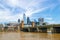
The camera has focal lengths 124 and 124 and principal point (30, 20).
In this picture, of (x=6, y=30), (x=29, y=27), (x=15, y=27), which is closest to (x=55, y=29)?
(x=29, y=27)

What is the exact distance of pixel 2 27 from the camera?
18.5 meters

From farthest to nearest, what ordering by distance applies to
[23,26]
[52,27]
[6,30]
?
[23,26], [6,30], [52,27]

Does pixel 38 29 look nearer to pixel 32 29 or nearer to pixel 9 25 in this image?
pixel 32 29

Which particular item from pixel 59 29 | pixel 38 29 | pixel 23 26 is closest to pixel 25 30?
pixel 23 26

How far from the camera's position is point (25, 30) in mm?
20719

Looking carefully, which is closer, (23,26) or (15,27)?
(15,27)

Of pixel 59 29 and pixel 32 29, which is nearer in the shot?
pixel 59 29

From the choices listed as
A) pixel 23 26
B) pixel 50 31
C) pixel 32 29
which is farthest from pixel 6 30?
pixel 50 31

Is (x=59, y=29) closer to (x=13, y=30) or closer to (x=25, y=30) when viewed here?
(x=25, y=30)

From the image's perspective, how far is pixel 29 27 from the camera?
20.8 m

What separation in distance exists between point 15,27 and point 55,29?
240 inches

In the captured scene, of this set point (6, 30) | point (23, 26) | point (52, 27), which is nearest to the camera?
point (52, 27)

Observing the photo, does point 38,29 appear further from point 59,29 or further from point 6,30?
point 6,30

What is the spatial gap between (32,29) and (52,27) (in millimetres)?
4103
